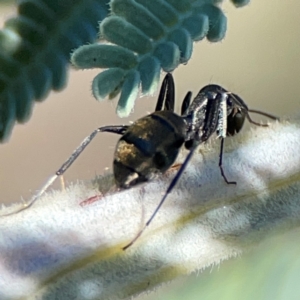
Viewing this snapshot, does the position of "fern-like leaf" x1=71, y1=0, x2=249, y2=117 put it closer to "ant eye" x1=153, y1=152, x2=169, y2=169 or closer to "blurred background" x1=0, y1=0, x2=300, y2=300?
"ant eye" x1=153, y1=152, x2=169, y2=169

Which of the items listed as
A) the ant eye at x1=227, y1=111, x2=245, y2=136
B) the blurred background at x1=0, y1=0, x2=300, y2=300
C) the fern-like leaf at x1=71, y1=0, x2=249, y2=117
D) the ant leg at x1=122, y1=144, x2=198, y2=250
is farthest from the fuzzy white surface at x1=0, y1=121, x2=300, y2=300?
the blurred background at x1=0, y1=0, x2=300, y2=300

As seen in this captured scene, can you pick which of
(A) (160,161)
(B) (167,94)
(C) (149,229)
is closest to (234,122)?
(B) (167,94)

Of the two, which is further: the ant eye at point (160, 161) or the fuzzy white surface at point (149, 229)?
the ant eye at point (160, 161)

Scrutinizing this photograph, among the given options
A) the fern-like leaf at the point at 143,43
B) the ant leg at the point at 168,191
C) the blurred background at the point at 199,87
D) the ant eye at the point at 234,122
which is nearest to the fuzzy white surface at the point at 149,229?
the ant leg at the point at 168,191

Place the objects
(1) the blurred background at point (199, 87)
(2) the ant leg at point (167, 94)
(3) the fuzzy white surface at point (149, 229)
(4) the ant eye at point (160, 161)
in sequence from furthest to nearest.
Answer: (1) the blurred background at point (199, 87)
(2) the ant leg at point (167, 94)
(4) the ant eye at point (160, 161)
(3) the fuzzy white surface at point (149, 229)

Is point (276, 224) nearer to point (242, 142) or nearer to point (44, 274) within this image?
point (242, 142)

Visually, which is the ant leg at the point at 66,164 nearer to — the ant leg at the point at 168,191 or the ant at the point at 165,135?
the ant at the point at 165,135

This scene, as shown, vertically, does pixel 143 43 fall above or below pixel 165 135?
above

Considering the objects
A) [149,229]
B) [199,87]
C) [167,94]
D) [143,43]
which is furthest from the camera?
[199,87]

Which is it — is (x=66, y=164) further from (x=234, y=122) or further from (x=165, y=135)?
(x=234, y=122)
